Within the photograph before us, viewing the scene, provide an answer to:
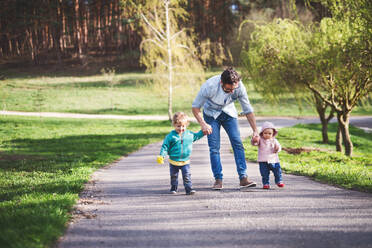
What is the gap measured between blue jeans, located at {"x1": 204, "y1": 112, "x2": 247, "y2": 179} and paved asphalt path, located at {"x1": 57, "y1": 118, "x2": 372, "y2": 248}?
1.08 feet

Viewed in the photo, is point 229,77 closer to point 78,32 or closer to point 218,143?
point 218,143

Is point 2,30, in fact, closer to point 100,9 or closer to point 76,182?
point 76,182

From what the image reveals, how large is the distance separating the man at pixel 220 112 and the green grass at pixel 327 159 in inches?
68.3

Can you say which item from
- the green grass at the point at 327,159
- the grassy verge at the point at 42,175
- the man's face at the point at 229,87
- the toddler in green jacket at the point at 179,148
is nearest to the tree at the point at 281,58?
the green grass at the point at 327,159

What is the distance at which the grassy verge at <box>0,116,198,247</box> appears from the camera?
3656 millimetres

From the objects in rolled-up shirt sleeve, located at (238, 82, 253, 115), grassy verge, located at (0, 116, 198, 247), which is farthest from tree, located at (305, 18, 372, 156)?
grassy verge, located at (0, 116, 198, 247)

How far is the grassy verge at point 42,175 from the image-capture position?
12.0ft

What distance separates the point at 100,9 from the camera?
3712 cm

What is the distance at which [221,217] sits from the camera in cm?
412

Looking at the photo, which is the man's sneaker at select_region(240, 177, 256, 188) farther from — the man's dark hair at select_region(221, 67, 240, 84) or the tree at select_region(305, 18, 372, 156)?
the tree at select_region(305, 18, 372, 156)

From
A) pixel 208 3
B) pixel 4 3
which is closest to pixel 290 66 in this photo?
pixel 4 3

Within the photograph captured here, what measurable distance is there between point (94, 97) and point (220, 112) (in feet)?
105

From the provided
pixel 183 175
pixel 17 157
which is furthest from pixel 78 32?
pixel 183 175

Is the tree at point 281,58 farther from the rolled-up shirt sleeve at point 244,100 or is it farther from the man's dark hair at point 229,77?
the man's dark hair at point 229,77
